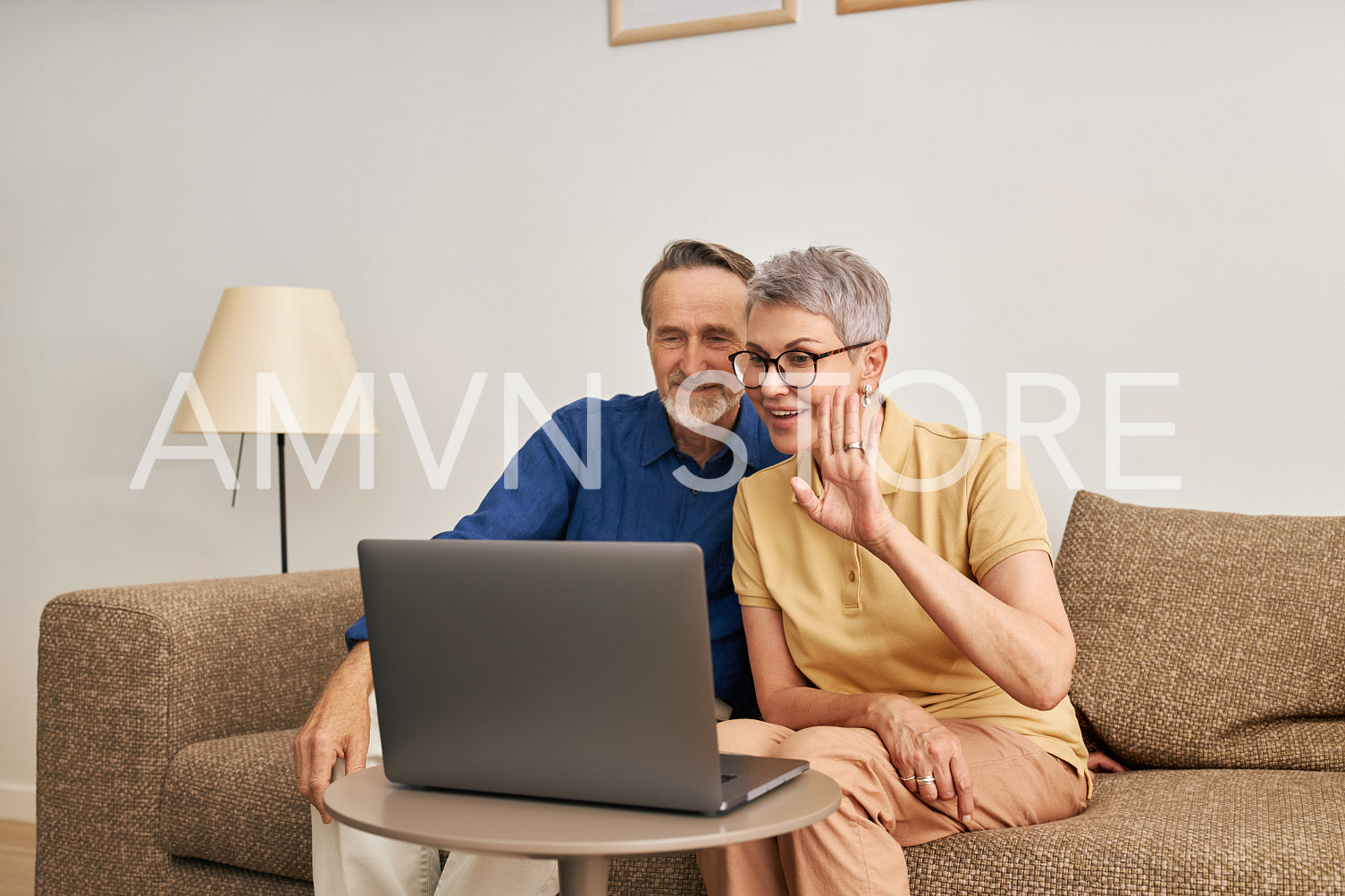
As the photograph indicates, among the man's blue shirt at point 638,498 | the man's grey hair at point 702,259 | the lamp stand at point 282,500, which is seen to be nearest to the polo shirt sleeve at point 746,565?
the man's blue shirt at point 638,498

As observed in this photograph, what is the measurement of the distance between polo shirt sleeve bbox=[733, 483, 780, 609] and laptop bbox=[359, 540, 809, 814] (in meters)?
0.47

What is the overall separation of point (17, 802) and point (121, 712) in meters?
1.58

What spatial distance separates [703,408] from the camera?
1.74 meters

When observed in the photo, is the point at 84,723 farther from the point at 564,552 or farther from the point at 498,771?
the point at 564,552

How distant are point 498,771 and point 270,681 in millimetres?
1095

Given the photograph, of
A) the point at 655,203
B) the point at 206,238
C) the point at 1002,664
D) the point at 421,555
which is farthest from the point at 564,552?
the point at 206,238

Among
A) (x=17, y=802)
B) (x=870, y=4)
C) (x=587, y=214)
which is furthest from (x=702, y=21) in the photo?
(x=17, y=802)

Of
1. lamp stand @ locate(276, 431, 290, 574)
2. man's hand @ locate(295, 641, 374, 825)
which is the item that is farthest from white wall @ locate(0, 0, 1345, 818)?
man's hand @ locate(295, 641, 374, 825)

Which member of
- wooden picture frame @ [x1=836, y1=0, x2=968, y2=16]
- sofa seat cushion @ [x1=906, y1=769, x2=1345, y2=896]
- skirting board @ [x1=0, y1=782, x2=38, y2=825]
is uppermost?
wooden picture frame @ [x1=836, y1=0, x2=968, y2=16]

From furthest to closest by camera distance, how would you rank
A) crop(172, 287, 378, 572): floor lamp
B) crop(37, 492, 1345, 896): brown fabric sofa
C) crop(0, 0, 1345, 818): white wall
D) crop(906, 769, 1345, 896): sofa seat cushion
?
crop(172, 287, 378, 572): floor lamp < crop(0, 0, 1345, 818): white wall < crop(37, 492, 1345, 896): brown fabric sofa < crop(906, 769, 1345, 896): sofa seat cushion

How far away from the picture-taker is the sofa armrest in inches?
67.5

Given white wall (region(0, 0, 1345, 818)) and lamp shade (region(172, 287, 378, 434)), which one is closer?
white wall (region(0, 0, 1345, 818))

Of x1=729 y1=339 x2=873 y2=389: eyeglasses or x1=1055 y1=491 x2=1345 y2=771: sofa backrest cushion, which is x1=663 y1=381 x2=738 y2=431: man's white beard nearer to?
x1=729 y1=339 x2=873 y2=389: eyeglasses

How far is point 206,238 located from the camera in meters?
2.80
